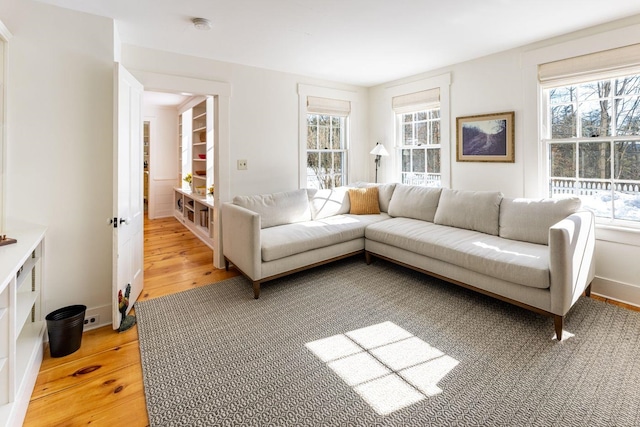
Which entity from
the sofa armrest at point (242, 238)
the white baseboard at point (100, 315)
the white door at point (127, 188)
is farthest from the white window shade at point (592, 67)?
the white baseboard at point (100, 315)

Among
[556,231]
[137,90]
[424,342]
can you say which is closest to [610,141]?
[556,231]

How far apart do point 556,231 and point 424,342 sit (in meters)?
1.17

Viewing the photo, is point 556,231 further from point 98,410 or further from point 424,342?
point 98,410

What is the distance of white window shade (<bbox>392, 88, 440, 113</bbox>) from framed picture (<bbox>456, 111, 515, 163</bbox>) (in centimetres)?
45

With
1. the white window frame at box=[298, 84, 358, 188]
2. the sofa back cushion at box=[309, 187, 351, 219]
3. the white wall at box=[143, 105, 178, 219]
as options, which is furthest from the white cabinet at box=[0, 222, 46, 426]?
the white wall at box=[143, 105, 178, 219]

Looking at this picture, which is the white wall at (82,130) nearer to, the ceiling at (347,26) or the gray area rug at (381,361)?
the ceiling at (347,26)

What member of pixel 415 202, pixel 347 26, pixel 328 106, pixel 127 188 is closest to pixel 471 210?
pixel 415 202

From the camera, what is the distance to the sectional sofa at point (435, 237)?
7.59ft

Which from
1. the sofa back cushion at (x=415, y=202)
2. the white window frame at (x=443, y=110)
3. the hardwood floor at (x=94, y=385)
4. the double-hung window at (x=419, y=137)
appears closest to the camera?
the hardwood floor at (x=94, y=385)

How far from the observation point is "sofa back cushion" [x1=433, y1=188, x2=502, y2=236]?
10.5ft

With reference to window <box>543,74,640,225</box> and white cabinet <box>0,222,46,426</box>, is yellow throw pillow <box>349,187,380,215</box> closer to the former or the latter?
window <box>543,74,640,225</box>

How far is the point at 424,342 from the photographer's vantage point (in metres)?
2.23

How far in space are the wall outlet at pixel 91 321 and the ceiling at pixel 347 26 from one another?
7.49ft

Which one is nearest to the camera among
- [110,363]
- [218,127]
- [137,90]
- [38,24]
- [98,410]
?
[98,410]
